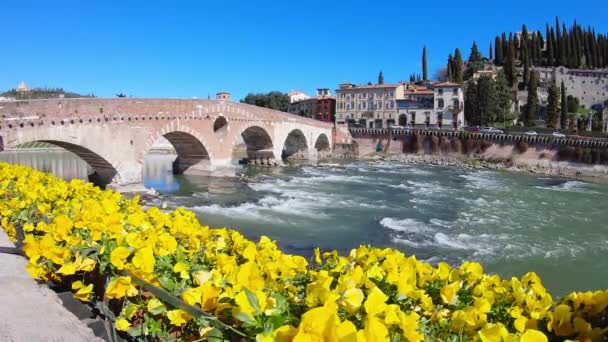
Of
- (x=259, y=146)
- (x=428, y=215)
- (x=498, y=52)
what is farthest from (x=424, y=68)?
(x=428, y=215)

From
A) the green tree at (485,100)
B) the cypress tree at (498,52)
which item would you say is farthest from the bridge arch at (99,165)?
the cypress tree at (498,52)

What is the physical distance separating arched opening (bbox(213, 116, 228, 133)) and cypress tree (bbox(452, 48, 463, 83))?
47.0 meters

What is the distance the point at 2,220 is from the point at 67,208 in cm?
102

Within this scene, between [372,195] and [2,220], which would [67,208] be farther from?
[372,195]

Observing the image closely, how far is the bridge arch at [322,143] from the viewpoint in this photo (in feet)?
188

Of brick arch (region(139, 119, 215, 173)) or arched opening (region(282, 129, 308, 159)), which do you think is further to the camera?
arched opening (region(282, 129, 308, 159))

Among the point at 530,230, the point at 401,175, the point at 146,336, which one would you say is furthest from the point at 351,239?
the point at 401,175

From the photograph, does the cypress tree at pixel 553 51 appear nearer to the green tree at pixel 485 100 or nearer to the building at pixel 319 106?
the green tree at pixel 485 100

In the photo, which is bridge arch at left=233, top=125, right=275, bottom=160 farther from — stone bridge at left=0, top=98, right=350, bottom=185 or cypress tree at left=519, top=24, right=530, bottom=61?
cypress tree at left=519, top=24, right=530, bottom=61

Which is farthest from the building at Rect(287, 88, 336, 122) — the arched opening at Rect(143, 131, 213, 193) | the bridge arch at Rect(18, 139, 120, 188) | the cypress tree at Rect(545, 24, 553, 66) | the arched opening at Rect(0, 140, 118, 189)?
the bridge arch at Rect(18, 139, 120, 188)

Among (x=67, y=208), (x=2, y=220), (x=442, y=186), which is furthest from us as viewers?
(x=442, y=186)

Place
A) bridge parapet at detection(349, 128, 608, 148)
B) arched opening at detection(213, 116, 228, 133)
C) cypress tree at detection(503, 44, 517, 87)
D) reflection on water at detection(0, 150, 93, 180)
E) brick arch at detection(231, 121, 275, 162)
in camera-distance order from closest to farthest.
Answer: arched opening at detection(213, 116, 228, 133)
reflection on water at detection(0, 150, 93, 180)
brick arch at detection(231, 121, 275, 162)
bridge parapet at detection(349, 128, 608, 148)
cypress tree at detection(503, 44, 517, 87)

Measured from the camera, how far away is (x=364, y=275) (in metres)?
2.74

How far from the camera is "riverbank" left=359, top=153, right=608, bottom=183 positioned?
43.5 m
